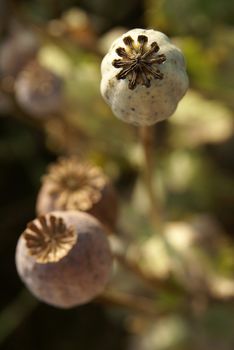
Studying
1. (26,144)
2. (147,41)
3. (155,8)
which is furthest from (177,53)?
(26,144)

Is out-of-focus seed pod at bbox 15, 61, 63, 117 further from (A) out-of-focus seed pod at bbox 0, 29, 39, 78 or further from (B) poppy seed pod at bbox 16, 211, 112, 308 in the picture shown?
(B) poppy seed pod at bbox 16, 211, 112, 308

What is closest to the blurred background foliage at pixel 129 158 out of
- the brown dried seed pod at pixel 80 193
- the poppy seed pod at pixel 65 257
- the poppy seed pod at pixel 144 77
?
the brown dried seed pod at pixel 80 193

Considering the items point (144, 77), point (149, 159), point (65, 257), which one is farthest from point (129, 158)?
point (144, 77)

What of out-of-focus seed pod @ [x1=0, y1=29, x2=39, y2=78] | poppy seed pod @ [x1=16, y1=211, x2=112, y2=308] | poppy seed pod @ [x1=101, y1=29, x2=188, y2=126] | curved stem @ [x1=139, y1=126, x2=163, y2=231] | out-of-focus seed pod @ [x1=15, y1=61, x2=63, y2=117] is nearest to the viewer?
poppy seed pod @ [x1=101, y1=29, x2=188, y2=126]

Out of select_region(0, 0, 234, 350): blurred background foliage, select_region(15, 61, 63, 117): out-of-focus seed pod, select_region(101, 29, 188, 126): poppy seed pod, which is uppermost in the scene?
select_region(101, 29, 188, 126): poppy seed pod

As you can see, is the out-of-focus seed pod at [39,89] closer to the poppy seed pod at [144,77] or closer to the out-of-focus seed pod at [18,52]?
the out-of-focus seed pod at [18,52]

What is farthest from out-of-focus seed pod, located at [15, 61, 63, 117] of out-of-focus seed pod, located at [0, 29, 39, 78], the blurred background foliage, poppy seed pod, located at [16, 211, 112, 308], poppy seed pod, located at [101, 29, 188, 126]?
poppy seed pod, located at [101, 29, 188, 126]

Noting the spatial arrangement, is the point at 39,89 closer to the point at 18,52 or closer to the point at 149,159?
the point at 18,52
